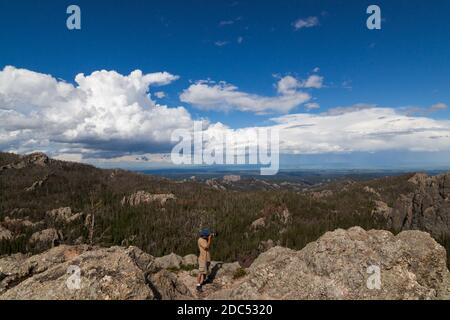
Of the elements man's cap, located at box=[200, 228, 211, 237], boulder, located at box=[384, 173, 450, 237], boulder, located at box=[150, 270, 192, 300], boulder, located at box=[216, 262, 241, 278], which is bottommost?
boulder, located at box=[384, 173, 450, 237]

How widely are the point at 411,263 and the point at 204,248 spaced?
13.5 meters

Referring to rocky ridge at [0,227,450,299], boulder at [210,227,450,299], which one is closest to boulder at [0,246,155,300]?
rocky ridge at [0,227,450,299]

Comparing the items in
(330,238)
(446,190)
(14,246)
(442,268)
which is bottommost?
(14,246)

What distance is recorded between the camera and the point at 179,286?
2191cm

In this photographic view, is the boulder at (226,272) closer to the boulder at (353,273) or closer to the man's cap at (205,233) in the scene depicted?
the man's cap at (205,233)

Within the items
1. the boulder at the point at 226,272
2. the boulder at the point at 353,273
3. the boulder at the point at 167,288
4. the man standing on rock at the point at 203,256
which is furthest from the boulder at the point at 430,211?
the boulder at the point at 167,288

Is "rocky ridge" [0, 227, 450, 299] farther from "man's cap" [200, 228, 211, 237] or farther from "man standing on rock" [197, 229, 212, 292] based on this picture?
"man's cap" [200, 228, 211, 237]

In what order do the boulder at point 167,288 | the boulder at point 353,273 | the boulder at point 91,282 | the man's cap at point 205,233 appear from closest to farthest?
1. the boulder at point 91,282
2. the boulder at point 353,273
3. the boulder at point 167,288
4. the man's cap at point 205,233

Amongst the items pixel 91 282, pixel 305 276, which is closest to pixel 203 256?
pixel 305 276

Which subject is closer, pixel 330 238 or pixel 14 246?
pixel 330 238

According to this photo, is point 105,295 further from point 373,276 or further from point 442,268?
point 442,268

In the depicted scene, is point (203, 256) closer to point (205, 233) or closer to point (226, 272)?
point (205, 233)
